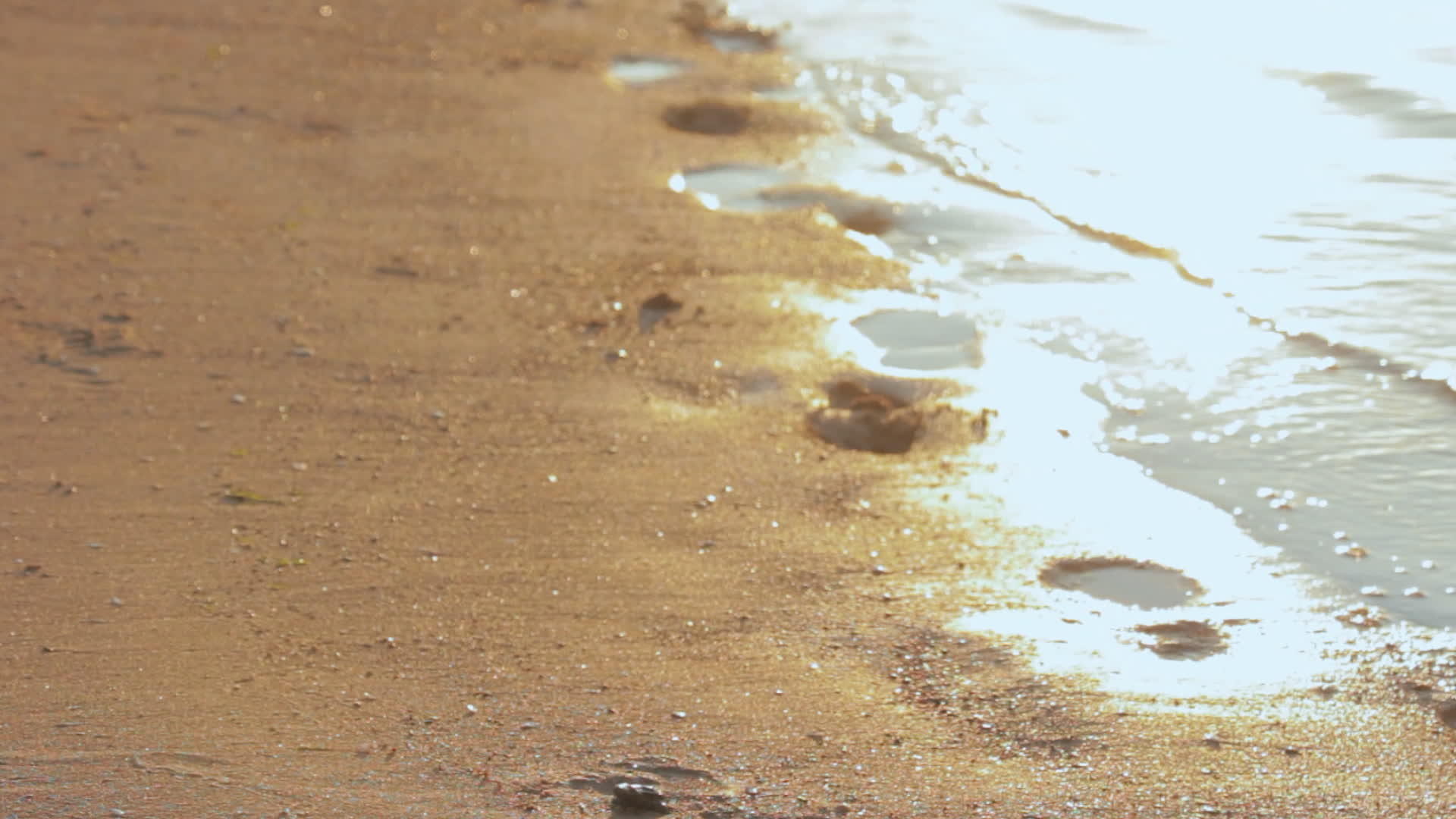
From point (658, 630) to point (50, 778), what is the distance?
1.12m

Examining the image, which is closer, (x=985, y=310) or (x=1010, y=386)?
(x=1010, y=386)

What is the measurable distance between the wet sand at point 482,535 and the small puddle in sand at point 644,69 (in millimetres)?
1018

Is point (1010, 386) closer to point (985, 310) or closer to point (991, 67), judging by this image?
point (985, 310)

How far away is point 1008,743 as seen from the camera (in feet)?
9.37

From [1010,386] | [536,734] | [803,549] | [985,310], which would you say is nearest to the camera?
[536,734]

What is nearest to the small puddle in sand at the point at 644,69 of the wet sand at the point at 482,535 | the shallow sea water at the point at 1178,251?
the shallow sea water at the point at 1178,251

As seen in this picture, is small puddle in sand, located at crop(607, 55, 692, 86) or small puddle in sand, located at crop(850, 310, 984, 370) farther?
small puddle in sand, located at crop(607, 55, 692, 86)

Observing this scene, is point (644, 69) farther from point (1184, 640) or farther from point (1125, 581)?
point (1184, 640)

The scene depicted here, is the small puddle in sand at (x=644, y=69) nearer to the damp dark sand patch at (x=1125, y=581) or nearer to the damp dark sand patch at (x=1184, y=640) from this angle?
the damp dark sand patch at (x=1125, y=581)

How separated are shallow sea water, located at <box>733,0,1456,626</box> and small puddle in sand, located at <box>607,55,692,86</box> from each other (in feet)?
1.92

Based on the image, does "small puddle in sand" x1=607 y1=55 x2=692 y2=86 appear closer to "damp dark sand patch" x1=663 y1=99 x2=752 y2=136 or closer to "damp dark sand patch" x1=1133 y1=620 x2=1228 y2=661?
"damp dark sand patch" x1=663 y1=99 x2=752 y2=136

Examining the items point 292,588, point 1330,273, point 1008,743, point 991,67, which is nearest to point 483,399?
point 292,588

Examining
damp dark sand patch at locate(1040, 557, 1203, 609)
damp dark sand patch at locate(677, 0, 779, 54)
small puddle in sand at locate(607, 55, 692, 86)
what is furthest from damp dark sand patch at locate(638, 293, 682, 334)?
damp dark sand patch at locate(677, 0, 779, 54)

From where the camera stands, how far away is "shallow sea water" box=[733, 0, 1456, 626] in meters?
3.70
